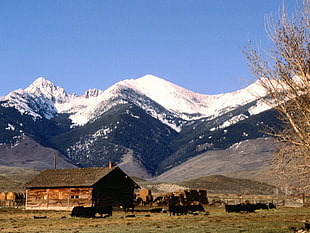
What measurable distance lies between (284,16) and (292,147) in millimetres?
6560

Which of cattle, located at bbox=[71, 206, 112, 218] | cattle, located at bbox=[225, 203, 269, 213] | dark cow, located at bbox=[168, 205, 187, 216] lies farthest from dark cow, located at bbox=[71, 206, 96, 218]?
cattle, located at bbox=[225, 203, 269, 213]

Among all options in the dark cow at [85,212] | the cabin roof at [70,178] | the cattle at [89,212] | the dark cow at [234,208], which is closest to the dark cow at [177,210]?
the dark cow at [234,208]

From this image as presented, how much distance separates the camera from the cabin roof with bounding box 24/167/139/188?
7338 cm

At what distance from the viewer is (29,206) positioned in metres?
76.8

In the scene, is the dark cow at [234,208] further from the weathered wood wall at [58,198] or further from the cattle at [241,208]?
the weathered wood wall at [58,198]

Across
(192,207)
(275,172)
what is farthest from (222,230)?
(192,207)

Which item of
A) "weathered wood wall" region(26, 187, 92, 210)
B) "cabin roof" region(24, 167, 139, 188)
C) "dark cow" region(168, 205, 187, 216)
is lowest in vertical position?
"dark cow" region(168, 205, 187, 216)

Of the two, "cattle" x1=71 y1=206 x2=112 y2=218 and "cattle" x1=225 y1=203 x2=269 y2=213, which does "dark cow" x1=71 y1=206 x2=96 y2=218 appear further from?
"cattle" x1=225 y1=203 x2=269 y2=213

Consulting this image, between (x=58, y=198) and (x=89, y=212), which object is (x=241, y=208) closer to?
(x=89, y=212)

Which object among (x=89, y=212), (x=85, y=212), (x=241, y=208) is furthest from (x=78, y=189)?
(x=241, y=208)

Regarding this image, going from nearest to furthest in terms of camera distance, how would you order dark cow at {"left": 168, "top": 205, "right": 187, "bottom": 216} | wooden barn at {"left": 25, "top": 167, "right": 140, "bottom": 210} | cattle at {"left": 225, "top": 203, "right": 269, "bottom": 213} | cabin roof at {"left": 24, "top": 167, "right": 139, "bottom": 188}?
1. dark cow at {"left": 168, "top": 205, "right": 187, "bottom": 216}
2. cattle at {"left": 225, "top": 203, "right": 269, "bottom": 213}
3. wooden barn at {"left": 25, "top": 167, "right": 140, "bottom": 210}
4. cabin roof at {"left": 24, "top": 167, "right": 139, "bottom": 188}

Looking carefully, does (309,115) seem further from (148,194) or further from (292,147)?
(148,194)

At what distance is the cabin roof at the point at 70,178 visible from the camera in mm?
73375

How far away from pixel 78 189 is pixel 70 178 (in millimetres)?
2707
